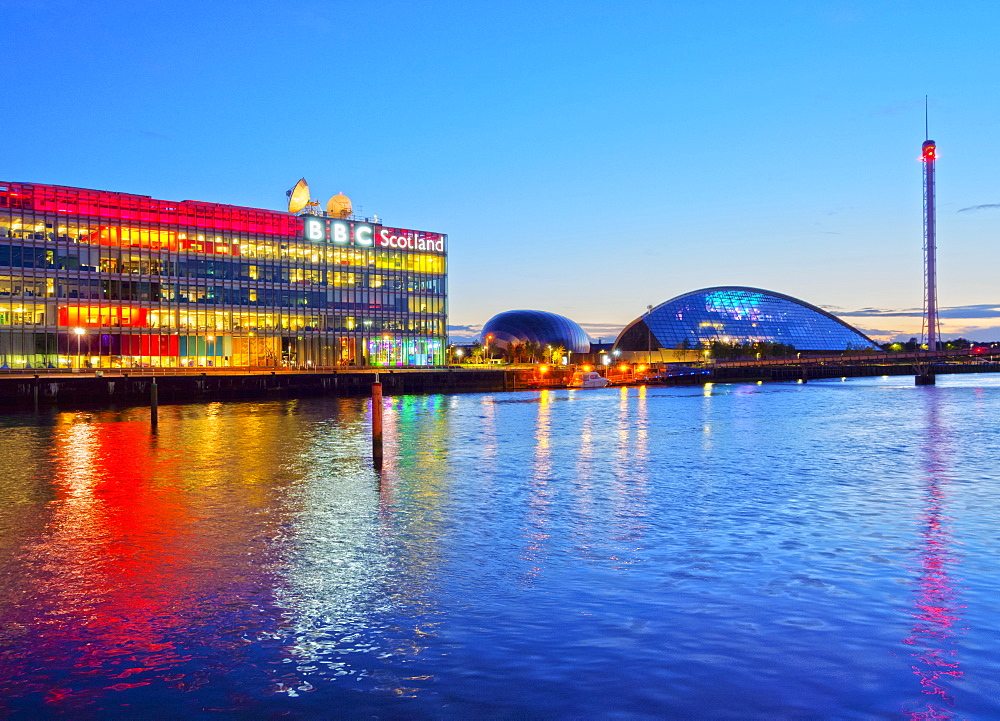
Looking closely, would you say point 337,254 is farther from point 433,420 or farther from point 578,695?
point 578,695

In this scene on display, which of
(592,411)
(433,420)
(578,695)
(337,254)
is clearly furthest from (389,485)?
(337,254)

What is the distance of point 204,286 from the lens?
11456cm

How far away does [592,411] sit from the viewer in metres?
71.8

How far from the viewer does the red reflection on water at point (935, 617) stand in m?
10.1

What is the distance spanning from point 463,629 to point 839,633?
566cm

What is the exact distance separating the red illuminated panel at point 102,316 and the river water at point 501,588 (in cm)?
7643

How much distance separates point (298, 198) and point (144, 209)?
939 inches

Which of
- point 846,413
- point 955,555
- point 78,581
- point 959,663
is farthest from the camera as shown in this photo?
point 846,413

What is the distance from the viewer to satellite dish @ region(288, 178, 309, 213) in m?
126

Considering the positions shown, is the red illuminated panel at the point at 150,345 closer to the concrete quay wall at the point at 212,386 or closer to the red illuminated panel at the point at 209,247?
the red illuminated panel at the point at 209,247

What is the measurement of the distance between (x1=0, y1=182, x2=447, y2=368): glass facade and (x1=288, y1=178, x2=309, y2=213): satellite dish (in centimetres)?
403

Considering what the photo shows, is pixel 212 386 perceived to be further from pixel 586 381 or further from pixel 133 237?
pixel 586 381

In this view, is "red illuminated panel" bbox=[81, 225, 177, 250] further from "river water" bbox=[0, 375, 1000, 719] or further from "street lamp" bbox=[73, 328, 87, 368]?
"river water" bbox=[0, 375, 1000, 719]

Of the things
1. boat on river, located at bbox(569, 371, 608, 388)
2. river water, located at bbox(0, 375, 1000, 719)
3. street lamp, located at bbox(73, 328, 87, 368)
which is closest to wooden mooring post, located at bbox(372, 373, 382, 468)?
river water, located at bbox(0, 375, 1000, 719)
